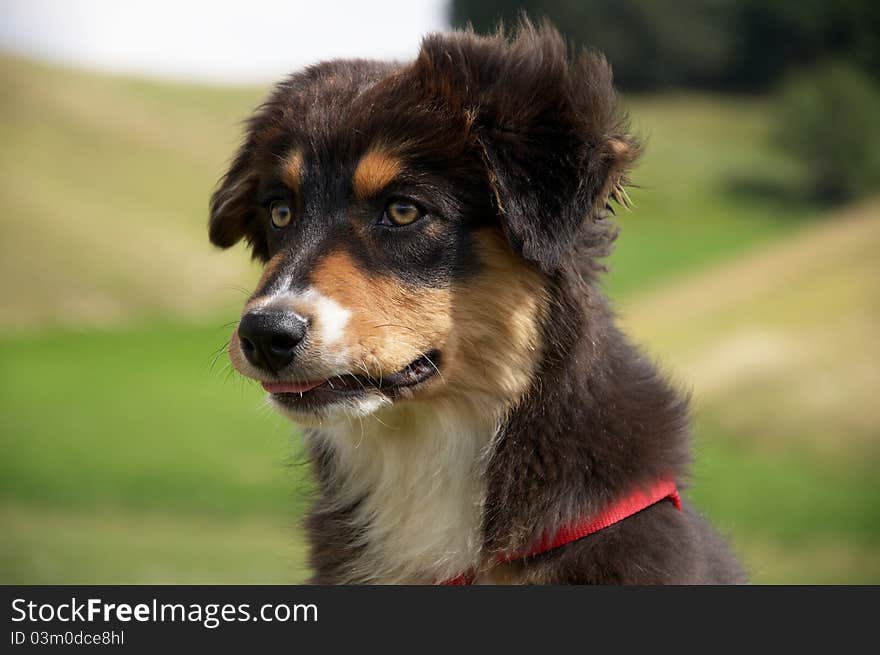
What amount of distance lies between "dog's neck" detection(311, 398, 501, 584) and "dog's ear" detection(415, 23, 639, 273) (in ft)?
2.50

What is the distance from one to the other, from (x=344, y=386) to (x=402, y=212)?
673mm

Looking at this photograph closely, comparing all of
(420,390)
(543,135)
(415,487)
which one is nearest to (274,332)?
(420,390)

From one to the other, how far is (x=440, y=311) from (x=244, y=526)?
8948mm

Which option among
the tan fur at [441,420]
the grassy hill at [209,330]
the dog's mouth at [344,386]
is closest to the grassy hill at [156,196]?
the grassy hill at [209,330]

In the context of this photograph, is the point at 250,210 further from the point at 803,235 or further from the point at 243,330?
the point at 803,235

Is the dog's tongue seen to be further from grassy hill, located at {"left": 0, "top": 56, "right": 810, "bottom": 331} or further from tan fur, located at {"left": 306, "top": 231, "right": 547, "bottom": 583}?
grassy hill, located at {"left": 0, "top": 56, "right": 810, "bottom": 331}

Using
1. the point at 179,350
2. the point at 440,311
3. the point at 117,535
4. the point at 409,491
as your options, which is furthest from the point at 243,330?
the point at 179,350

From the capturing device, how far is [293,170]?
4.00 m

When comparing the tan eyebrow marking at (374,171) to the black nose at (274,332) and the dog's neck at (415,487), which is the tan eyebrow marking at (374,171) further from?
the dog's neck at (415,487)

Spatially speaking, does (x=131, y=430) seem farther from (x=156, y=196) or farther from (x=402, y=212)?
(x=402, y=212)

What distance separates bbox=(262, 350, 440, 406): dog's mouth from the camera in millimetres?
3760

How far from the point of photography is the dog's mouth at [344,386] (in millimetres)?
3760

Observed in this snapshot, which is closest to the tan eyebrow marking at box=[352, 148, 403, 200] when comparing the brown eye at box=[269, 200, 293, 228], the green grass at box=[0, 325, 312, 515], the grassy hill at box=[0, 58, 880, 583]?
the brown eye at box=[269, 200, 293, 228]

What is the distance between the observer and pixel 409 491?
13.8 ft
